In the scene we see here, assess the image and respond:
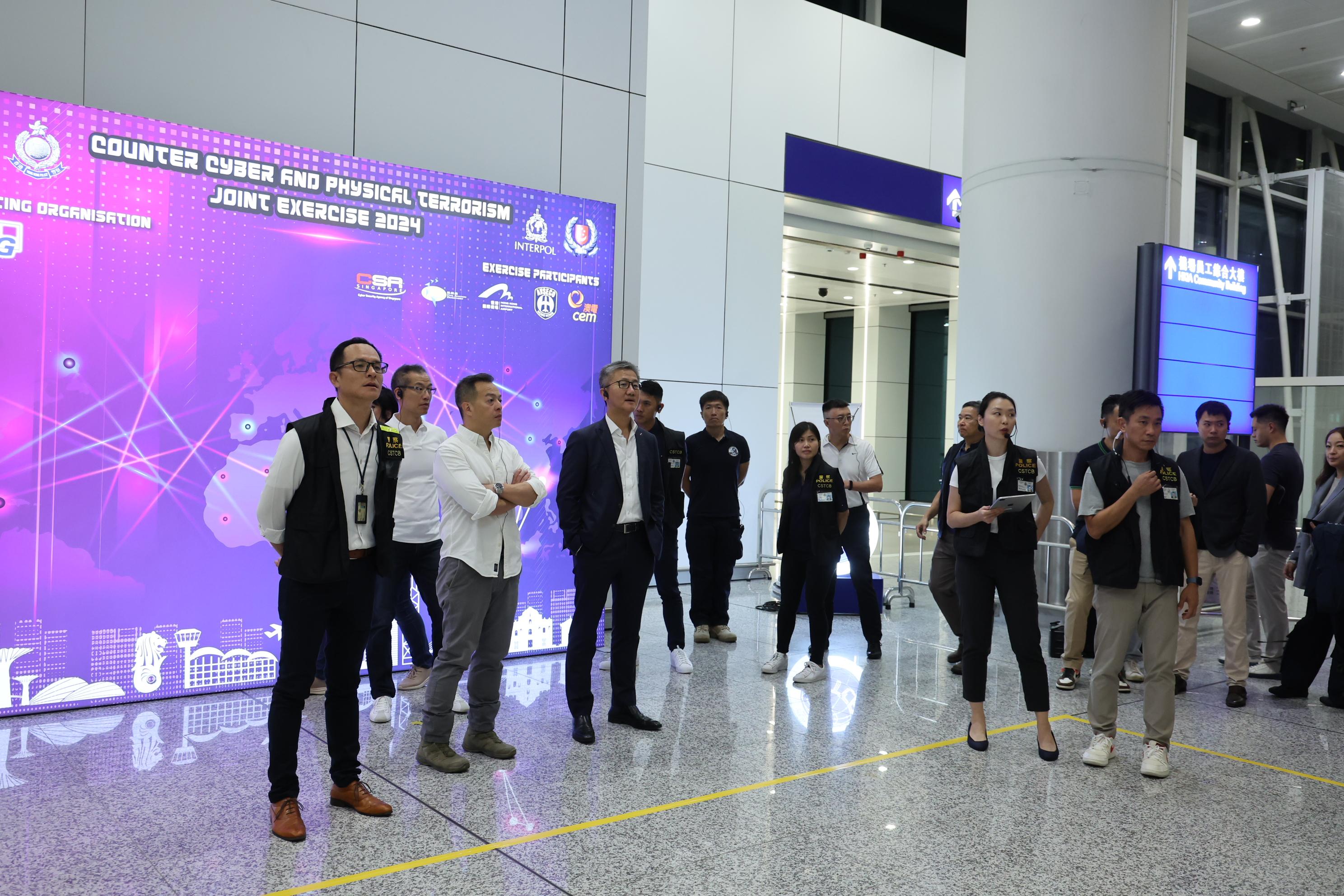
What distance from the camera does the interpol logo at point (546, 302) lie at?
6777 millimetres

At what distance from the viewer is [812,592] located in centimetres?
626

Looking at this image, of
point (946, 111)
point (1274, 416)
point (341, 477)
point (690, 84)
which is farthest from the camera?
point (946, 111)

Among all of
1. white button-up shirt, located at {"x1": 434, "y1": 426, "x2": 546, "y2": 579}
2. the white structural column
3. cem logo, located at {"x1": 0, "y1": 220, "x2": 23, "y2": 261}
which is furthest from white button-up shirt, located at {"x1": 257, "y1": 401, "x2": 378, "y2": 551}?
the white structural column

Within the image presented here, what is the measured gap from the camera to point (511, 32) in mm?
6812

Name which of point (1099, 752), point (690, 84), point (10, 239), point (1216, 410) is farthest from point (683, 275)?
point (1099, 752)

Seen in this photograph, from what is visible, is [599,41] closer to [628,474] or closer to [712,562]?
[628,474]

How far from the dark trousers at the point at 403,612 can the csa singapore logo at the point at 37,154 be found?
8.50 feet

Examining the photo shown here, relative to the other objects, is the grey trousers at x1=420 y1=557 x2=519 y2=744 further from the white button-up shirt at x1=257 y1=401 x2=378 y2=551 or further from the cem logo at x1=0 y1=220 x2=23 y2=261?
the cem logo at x1=0 y1=220 x2=23 y2=261

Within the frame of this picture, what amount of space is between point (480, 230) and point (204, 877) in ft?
14.2

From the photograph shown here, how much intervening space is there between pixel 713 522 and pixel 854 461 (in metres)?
1.18

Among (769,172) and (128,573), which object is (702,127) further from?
(128,573)

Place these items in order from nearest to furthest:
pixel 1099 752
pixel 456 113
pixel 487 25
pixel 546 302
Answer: pixel 1099 752 → pixel 456 113 → pixel 487 25 → pixel 546 302

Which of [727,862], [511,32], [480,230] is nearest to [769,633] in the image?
[480,230]

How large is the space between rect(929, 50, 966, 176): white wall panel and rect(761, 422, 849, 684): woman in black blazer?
296 inches
